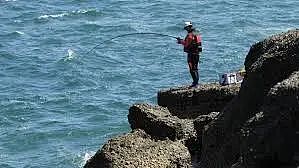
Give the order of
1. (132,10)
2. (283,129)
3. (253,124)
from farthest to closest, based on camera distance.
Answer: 1. (132,10)
2. (253,124)
3. (283,129)

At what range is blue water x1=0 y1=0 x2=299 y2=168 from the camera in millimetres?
35938

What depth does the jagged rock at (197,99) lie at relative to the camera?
18.4 meters

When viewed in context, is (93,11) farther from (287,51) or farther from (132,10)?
(287,51)

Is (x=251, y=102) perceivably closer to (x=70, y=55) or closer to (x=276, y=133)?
(x=276, y=133)

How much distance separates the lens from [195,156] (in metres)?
15.3

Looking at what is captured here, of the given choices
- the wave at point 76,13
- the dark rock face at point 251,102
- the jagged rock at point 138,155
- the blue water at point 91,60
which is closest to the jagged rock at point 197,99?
the dark rock face at point 251,102

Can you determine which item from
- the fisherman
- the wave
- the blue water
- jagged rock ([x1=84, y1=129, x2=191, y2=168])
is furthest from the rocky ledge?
the wave

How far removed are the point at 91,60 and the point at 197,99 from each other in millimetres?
30149

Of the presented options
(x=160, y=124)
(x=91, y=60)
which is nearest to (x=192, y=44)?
(x=160, y=124)

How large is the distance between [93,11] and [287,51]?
48.6 m

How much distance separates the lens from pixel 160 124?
1544 centimetres

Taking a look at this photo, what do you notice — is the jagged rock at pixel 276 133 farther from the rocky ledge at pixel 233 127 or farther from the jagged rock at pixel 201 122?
the jagged rock at pixel 201 122

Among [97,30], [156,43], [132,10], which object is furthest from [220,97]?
[132,10]

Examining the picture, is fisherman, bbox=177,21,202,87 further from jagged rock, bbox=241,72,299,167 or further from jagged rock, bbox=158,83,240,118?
jagged rock, bbox=241,72,299,167
